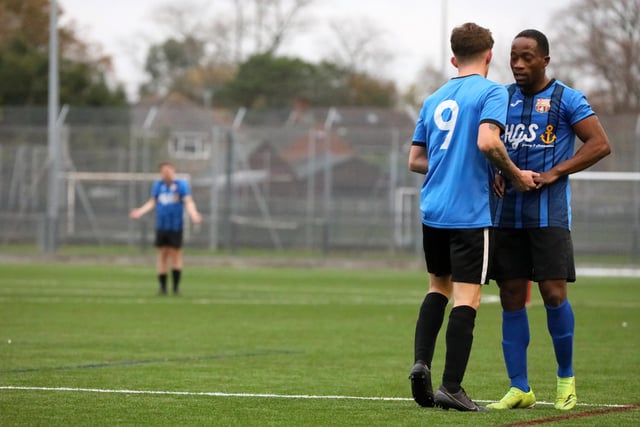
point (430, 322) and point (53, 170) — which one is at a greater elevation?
point (53, 170)

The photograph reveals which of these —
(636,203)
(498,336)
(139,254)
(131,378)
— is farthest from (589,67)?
(131,378)

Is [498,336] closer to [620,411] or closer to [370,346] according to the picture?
[370,346]

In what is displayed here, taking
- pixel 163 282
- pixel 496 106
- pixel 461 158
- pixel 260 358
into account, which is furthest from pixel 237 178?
pixel 496 106

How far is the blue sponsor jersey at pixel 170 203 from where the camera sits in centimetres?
1992

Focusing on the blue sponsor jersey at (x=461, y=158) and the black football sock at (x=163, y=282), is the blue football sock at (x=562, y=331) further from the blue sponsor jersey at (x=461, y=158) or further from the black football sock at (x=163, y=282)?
the black football sock at (x=163, y=282)

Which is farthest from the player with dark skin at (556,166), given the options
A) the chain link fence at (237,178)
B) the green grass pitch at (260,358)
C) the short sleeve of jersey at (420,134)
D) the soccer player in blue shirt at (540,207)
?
the chain link fence at (237,178)

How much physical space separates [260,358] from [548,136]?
160 inches

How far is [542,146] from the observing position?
7348 mm

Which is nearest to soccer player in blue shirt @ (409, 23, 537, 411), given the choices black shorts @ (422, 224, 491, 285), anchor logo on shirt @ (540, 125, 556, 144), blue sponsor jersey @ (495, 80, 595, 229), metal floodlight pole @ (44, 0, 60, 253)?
black shorts @ (422, 224, 491, 285)

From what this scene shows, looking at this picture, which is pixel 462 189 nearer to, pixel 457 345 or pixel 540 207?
pixel 540 207

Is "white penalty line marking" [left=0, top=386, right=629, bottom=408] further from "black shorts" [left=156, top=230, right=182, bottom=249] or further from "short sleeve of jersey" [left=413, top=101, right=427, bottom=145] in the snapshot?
"black shorts" [left=156, top=230, right=182, bottom=249]

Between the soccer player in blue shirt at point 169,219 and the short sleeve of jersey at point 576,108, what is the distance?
40.9 ft

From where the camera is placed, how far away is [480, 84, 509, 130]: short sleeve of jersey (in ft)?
22.5

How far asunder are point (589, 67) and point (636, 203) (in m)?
21.6
